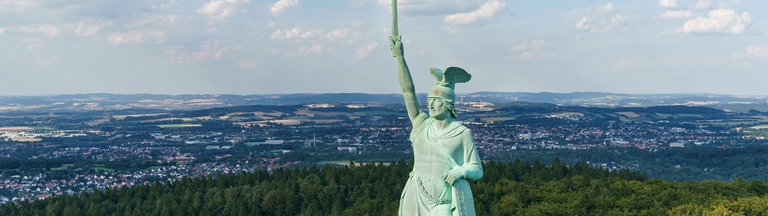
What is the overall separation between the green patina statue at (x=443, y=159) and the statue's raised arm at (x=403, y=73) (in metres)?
0.49

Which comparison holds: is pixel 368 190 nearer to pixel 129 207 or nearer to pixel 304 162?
pixel 129 207

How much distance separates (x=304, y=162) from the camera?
186 metres

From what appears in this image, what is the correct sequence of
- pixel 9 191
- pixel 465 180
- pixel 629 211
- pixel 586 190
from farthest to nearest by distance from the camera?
pixel 9 191 → pixel 586 190 → pixel 629 211 → pixel 465 180

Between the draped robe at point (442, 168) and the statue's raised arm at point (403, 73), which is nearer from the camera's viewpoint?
the draped robe at point (442, 168)

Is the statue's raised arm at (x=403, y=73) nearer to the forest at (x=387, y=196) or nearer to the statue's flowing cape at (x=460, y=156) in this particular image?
the statue's flowing cape at (x=460, y=156)

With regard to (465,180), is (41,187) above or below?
below

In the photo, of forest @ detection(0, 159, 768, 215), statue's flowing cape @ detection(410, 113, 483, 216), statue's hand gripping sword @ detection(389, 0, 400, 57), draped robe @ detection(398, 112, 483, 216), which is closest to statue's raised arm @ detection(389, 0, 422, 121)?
statue's hand gripping sword @ detection(389, 0, 400, 57)

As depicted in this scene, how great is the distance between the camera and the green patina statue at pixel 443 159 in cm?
2250

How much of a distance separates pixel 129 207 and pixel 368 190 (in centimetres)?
1904

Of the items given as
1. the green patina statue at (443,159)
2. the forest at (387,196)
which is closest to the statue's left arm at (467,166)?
the green patina statue at (443,159)

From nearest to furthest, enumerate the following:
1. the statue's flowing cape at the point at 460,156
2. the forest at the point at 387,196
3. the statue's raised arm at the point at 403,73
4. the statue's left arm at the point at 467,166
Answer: the statue's left arm at the point at 467,166
the statue's flowing cape at the point at 460,156
the statue's raised arm at the point at 403,73
the forest at the point at 387,196

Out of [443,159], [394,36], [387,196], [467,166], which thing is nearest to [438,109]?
[443,159]

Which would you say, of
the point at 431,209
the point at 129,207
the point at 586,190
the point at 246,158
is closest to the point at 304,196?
the point at 129,207

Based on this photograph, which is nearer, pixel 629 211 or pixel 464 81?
pixel 464 81
